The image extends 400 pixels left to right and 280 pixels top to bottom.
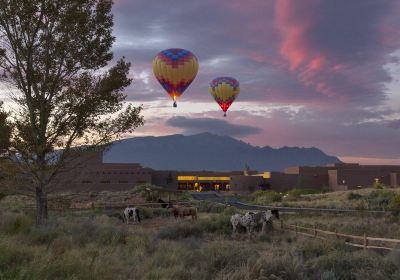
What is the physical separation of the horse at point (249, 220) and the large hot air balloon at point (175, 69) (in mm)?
35566

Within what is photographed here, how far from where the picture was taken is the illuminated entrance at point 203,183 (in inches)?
5787

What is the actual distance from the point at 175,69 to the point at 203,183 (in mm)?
93964

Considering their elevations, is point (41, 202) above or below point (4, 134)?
below

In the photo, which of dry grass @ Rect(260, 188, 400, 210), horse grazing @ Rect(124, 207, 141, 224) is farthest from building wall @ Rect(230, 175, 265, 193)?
horse grazing @ Rect(124, 207, 141, 224)

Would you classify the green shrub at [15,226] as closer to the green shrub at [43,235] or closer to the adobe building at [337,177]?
the green shrub at [43,235]

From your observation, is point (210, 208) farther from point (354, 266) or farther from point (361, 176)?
point (361, 176)

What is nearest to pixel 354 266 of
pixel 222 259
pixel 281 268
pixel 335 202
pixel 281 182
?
pixel 281 268

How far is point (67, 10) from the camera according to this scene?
21.2 m

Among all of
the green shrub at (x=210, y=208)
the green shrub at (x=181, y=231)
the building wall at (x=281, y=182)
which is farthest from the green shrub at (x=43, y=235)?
the building wall at (x=281, y=182)

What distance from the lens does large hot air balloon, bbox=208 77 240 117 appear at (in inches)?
3137

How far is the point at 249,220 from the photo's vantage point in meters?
28.4

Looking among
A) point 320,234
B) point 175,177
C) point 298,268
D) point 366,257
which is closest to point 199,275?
point 298,268

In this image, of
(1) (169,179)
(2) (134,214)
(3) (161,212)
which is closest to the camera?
Result: (2) (134,214)

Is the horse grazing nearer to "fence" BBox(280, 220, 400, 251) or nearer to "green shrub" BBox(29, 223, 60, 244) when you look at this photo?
"fence" BBox(280, 220, 400, 251)
